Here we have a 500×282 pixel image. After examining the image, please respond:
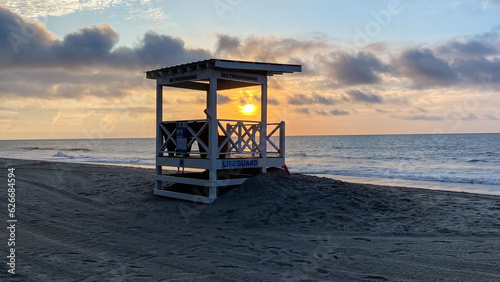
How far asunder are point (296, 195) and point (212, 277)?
5.63 metres

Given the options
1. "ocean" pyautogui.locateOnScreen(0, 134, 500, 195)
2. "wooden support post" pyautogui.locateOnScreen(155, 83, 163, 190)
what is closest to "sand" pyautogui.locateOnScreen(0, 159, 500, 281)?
"wooden support post" pyautogui.locateOnScreen(155, 83, 163, 190)

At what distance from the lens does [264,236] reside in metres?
8.04

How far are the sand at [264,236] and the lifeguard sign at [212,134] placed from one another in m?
0.62

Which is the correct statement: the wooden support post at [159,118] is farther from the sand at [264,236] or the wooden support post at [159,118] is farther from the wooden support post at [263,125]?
the wooden support post at [263,125]

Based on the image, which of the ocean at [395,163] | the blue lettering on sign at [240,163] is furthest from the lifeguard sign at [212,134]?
the ocean at [395,163]

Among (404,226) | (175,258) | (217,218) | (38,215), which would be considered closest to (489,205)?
(404,226)

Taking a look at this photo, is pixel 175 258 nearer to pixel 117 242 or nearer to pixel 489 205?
pixel 117 242

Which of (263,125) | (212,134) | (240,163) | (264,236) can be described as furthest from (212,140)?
(264,236)

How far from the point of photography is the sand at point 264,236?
5727mm

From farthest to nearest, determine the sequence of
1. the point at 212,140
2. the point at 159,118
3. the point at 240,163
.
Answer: the point at 159,118 < the point at 240,163 < the point at 212,140

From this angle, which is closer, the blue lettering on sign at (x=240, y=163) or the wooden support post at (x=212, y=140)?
the wooden support post at (x=212, y=140)

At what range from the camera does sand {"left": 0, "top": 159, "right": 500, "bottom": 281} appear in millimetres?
5727

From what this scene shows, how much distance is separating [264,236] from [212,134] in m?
4.04

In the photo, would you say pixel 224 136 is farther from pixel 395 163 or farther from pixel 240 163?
pixel 395 163
